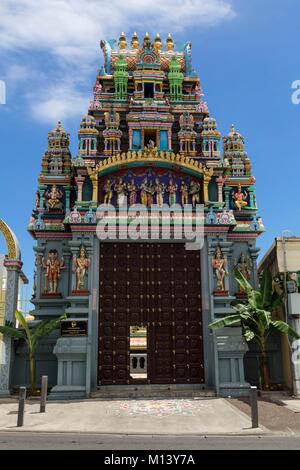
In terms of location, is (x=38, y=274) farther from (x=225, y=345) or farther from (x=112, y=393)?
(x=225, y=345)

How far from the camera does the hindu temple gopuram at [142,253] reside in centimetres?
1903

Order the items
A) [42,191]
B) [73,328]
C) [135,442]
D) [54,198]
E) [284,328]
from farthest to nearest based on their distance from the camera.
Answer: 1. [42,191]
2. [54,198]
3. [73,328]
4. [284,328]
5. [135,442]

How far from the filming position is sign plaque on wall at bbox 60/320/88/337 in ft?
61.2

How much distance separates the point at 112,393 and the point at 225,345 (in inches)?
201

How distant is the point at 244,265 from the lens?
851 inches

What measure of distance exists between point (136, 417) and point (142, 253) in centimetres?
869

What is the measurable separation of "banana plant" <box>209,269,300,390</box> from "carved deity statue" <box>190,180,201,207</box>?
3.95 m

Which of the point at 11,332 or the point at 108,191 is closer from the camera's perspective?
the point at 11,332

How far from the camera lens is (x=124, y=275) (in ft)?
67.3

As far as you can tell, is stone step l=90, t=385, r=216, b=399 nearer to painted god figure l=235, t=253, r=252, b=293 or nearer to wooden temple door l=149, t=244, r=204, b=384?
wooden temple door l=149, t=244, r=204, b=384

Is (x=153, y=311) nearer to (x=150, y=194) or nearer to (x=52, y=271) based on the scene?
(x=52, y=271)

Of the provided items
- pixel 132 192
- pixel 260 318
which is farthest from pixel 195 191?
pixel 260 318

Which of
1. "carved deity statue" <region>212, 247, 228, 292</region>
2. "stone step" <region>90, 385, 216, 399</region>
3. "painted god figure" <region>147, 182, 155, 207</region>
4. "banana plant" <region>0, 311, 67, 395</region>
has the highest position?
"painted god figure" <region>147, 182, 155, 207</region>

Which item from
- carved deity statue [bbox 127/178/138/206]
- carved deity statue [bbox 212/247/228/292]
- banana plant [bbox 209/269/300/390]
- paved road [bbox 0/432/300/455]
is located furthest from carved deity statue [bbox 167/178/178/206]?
→ paved road [bbox 0/432/300/455]
